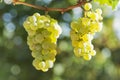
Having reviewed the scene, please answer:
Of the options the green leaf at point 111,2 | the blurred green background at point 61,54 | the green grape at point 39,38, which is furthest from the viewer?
the blurred green background at point 61,54

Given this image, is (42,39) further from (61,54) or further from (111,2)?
(61,54)

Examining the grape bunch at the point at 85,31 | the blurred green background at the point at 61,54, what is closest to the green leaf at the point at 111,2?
the grape bunch at the point at 85,31

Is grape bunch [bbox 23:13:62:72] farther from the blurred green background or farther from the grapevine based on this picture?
the blurred green background

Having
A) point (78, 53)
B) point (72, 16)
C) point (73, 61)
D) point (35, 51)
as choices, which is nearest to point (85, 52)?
point (78, 53)

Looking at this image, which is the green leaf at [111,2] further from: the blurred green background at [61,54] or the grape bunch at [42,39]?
the blurred green background at [61,54]

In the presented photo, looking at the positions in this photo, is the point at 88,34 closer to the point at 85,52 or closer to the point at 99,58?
the point at 85,52
